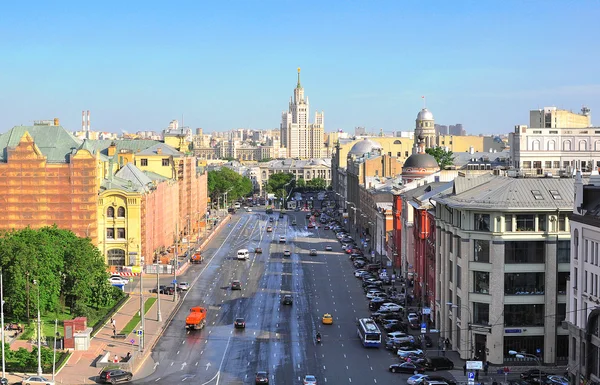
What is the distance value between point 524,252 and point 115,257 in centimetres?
7480

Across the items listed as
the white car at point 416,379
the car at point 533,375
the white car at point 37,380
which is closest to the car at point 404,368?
the white car at point 416,379

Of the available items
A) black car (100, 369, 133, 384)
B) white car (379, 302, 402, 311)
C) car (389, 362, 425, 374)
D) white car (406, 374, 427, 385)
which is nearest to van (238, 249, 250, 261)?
white car (379, 302, 402, 311)

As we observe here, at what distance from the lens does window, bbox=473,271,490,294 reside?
260 ft

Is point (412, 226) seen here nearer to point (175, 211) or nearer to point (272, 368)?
point (272, 368)

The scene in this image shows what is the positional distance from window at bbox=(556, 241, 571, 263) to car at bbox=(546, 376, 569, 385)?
35.9 feet

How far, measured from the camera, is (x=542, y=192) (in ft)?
263

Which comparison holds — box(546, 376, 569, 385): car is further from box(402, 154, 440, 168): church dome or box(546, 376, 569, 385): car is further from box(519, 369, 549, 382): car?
box(402, 154, 440, 168): church dome

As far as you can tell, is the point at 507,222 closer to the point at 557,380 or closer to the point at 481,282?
the point at 481,282

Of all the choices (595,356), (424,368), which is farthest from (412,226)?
(595,356)

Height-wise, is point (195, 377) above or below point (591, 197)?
A: below

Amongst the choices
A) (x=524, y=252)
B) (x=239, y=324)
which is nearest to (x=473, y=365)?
(x=524, y=252)

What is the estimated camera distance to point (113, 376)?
235 feet

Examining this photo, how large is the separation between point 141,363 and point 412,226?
52798 millimetres

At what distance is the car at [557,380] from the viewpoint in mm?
69375
